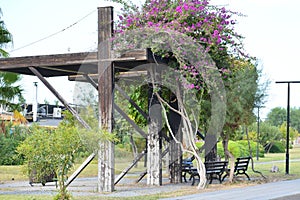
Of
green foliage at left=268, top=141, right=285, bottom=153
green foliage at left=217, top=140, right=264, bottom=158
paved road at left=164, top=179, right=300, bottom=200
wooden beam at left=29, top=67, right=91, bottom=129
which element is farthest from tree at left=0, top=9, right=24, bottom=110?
green foliage at left=268, top=141, right=285, bottom=153

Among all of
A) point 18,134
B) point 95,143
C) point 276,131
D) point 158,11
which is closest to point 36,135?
point 95,143

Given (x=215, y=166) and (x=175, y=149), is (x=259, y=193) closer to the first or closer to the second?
(x=215, y=166)

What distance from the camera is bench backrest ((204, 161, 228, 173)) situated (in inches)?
803

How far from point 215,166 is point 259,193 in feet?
10.4

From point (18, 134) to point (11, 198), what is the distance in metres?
20.8

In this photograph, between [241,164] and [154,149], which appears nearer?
[154,149]

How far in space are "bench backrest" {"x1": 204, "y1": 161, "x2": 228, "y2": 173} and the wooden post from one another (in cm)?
375

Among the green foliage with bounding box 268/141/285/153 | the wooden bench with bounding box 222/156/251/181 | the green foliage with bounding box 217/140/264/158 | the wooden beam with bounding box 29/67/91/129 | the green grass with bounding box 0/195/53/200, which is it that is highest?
the wooden beam with bounding box 29/67/91/129

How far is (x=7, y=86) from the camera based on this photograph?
2722cm

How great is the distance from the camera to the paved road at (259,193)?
54.4ft

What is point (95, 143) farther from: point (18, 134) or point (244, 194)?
point (18, 134)

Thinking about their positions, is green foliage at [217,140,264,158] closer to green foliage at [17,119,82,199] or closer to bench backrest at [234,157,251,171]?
bench backrest at [234,157,251,171]

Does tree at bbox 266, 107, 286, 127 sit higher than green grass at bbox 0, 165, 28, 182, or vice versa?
tree at bbox 266, 107, 286, 127

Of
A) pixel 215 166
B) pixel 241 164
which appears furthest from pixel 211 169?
pixel 241 164
